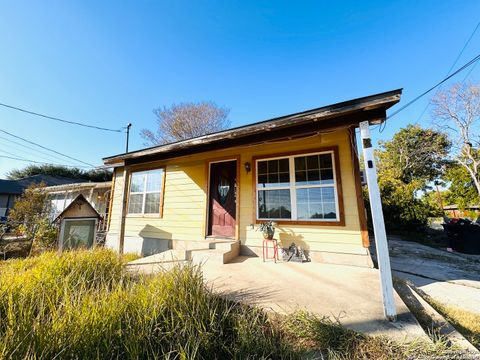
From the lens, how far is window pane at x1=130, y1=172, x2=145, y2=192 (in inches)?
268

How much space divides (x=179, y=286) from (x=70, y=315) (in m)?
0.87

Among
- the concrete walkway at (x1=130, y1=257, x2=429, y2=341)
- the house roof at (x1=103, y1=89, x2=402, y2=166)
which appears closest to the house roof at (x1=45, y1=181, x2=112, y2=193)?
the house roof at (x1=103, y1=89, x2=402, y2=166)

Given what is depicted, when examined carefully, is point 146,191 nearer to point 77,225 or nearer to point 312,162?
point 77,225

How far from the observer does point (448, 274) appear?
13.0 feet

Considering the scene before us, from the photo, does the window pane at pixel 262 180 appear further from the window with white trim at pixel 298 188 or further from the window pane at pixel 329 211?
the window pane at pixel 329 211

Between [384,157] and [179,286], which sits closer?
[179,286]

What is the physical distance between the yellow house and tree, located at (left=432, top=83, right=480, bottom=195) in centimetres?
1557

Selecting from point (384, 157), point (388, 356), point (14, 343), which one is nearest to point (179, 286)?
point (14, 343)

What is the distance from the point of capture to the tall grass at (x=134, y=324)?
1.29m

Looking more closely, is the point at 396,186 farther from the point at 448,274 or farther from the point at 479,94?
the point at 479,94

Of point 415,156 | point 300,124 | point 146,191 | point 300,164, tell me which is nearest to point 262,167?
point 300,164

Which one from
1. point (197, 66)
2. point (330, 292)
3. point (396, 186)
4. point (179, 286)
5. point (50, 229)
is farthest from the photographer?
point (396, 186)

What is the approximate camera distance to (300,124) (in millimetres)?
3234

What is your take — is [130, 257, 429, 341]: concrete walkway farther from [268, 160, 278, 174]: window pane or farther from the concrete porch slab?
[268, 160, 278, 174]: window pane
